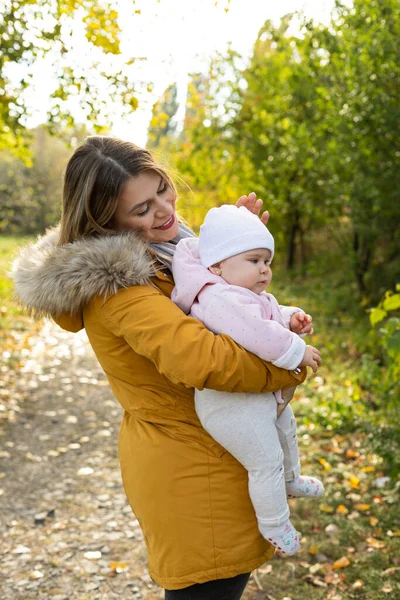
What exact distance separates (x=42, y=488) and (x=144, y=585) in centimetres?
158

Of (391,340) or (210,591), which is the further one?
(391,340)

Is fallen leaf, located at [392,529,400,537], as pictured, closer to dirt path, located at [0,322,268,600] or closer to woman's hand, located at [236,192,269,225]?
→ dirt path, located at [0,322,268,600]

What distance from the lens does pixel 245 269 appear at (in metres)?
2.05

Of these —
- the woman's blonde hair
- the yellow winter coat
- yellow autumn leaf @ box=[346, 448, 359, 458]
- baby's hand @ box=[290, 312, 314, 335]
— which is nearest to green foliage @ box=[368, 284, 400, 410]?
yellow autumn leaf @ box=[346, 448, 359, 458]

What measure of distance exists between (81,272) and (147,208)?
0.39m

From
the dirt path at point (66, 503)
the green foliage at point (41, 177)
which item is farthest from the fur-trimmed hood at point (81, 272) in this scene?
the green foliage at point (41, 177)

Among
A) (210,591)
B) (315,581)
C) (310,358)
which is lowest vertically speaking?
(315,581)

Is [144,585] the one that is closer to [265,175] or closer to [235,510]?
[235,510]

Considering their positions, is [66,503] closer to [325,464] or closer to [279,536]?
[325,464]

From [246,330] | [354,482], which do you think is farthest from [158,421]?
[354,482]

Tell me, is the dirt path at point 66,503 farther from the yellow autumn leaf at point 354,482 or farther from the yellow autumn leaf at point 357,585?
the yellow autumn leaf at point 354,482

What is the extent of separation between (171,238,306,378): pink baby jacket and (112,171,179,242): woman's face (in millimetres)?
233

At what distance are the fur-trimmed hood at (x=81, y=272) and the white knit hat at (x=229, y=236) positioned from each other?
19cm

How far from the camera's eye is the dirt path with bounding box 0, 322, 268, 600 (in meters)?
3.91
